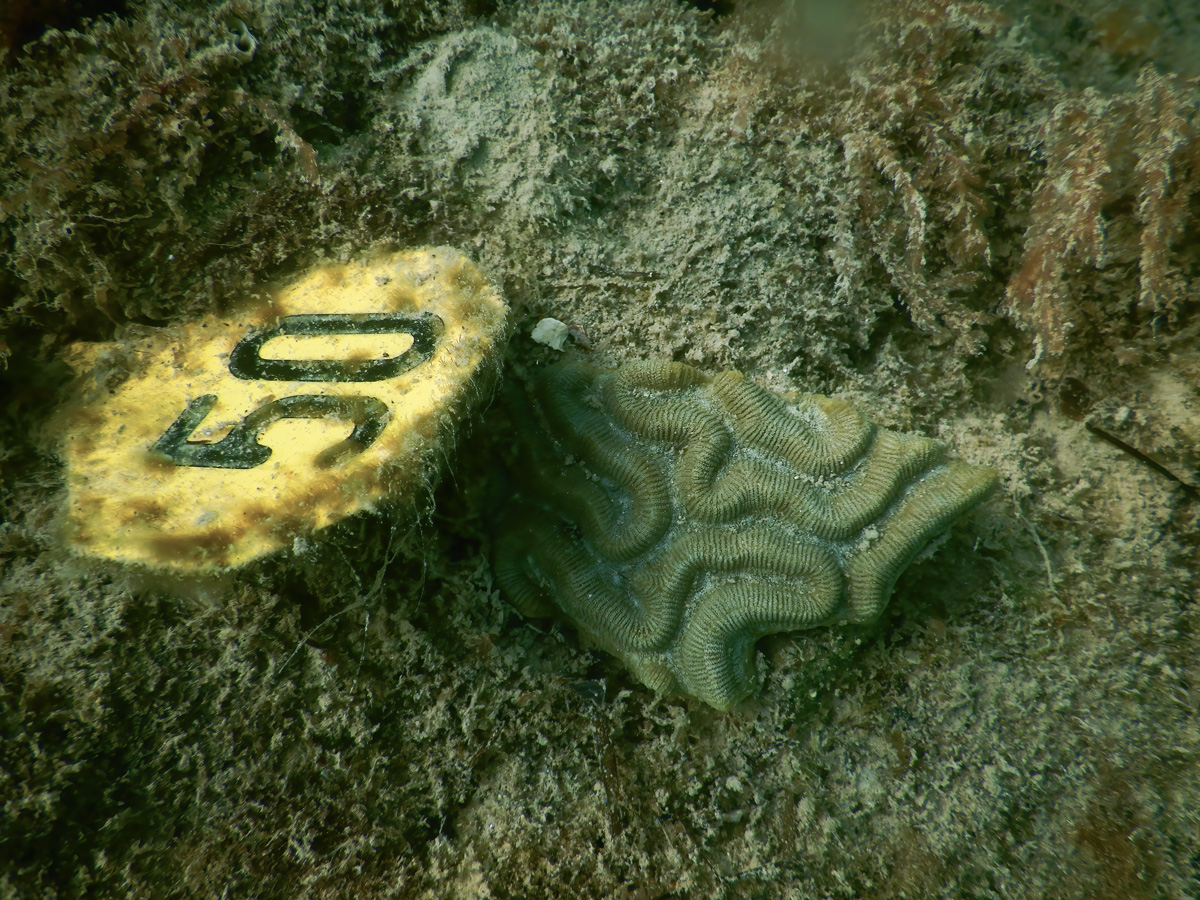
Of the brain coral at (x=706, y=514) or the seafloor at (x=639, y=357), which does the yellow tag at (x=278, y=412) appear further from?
the brain coral at (x=706, y=514)

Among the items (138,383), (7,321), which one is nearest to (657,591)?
(138,383)

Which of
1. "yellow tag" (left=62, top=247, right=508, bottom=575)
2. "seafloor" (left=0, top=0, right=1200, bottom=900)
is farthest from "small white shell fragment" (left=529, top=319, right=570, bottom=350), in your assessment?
"yellow tag" (left=62, top=247, right=508, bottom=575)

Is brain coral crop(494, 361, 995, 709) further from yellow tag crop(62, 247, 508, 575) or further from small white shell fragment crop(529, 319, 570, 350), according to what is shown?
yellow tag crop(62, 247, 508, 575)

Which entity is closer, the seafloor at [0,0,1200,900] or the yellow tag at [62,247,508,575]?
the yellow tag at [62,247,508,575]

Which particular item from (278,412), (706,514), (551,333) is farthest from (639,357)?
(278,412)

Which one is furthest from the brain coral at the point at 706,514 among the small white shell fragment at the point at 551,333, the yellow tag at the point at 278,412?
the yellow tag at the point at 278,412

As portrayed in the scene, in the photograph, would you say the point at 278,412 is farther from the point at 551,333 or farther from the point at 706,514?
the point at 706,514
